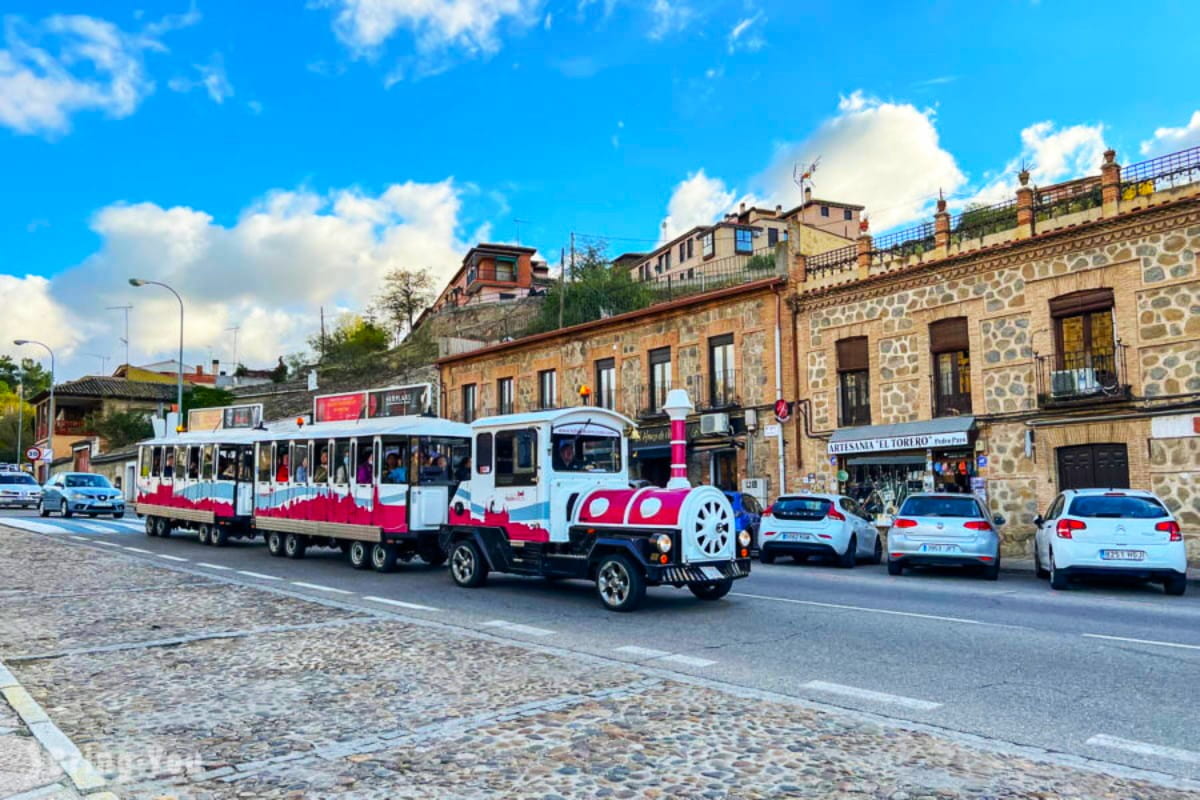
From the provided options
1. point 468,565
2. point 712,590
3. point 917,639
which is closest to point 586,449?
point 712,590

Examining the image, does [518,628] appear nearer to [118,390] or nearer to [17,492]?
[17,492]

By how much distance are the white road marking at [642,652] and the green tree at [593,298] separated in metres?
34.2

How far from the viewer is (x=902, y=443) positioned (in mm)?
22938

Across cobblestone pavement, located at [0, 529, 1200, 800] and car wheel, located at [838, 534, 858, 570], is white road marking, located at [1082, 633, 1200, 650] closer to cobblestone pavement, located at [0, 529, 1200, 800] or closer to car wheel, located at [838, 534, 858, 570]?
cobblestone pavement, located at [0, 529, 1200, 800]

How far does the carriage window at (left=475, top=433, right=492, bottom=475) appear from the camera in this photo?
13.4 meters

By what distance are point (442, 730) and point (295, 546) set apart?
46.6 feet

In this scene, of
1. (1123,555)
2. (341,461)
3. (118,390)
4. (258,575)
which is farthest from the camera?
(118,390)

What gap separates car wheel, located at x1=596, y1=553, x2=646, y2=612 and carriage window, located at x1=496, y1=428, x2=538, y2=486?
175cm

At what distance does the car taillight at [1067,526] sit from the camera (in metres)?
14.0

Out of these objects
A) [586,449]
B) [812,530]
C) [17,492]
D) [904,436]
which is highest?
[904,436]

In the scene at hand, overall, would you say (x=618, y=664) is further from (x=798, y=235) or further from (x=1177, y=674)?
(x=798, y=235)

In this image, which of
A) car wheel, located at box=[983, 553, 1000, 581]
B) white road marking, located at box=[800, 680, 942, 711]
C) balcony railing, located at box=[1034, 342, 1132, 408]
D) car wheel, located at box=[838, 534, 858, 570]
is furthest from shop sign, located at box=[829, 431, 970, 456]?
white road marking, located at box=[800, 680, 942, 711]

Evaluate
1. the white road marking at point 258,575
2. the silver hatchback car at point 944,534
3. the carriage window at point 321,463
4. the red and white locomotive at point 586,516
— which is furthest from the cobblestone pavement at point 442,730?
the silver hatchback car at point 944,534

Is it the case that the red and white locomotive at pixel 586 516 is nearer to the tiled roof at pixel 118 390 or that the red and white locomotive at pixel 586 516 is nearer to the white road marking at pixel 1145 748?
the white road marking at pixel 1145 748
